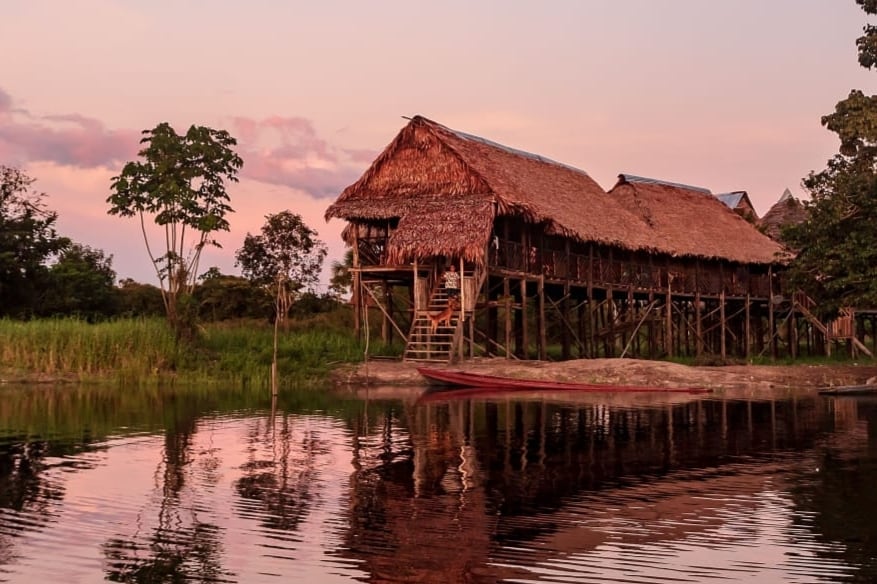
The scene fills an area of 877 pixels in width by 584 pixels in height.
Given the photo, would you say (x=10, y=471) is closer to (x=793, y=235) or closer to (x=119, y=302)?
(x=793, y=235)

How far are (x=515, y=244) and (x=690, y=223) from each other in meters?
11.0

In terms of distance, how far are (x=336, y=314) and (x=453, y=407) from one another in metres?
18.5

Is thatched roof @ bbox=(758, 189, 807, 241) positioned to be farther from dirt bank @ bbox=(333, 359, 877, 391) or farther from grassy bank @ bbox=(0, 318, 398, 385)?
grassy bank @ bbox=(0, 318, 398, 385)

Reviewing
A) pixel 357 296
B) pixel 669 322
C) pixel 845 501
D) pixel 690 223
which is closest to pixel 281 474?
pixel 845 501

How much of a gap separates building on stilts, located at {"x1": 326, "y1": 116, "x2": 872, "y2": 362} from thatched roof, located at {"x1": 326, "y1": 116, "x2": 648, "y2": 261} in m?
0.04

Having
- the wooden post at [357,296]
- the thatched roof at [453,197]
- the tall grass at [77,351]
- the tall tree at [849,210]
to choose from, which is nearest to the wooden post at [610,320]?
the thatched roof at [453,197]

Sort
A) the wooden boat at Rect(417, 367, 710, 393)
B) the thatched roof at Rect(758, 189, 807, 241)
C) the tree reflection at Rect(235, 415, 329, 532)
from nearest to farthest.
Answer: the tree reflection at Rect(235, 415, 329, 532)
the wooden boat at Rect(417, 367, 710, 393)
the thatched roof at Rect(758, 189, 807, 241)

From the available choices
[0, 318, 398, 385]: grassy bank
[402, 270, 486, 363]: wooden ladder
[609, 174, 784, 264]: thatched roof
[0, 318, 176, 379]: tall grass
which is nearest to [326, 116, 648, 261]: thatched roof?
[402, 270, 486, 363]: wooden ladder

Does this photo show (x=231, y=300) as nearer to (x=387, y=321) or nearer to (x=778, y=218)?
(x=387, y=321)

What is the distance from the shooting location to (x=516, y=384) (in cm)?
2252

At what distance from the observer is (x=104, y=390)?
22.0 m

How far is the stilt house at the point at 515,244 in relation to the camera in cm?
2559

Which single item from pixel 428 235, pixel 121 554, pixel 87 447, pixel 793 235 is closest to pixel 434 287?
pixel 428 235

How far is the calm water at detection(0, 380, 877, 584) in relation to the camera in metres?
6.59
